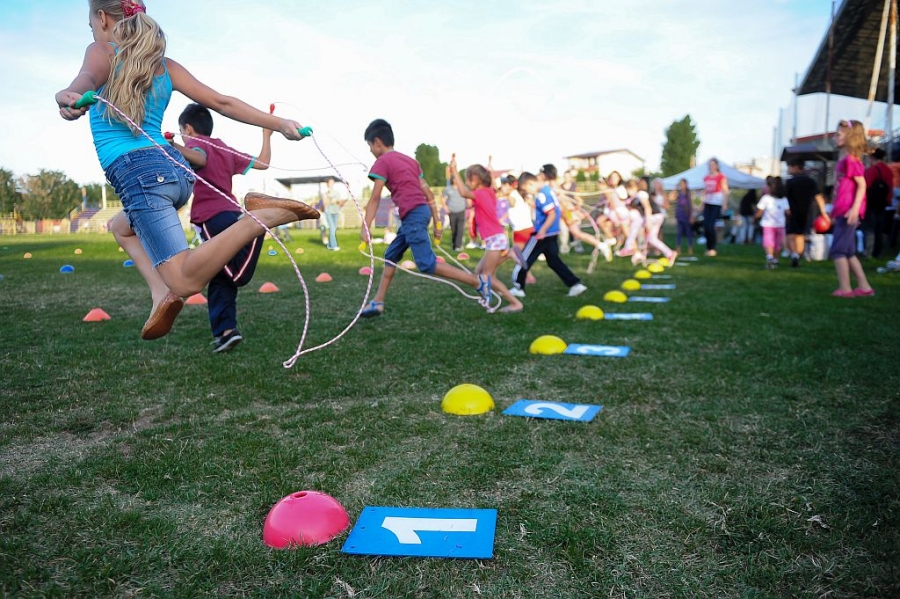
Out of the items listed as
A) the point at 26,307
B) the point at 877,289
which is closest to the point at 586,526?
the point at 26,307

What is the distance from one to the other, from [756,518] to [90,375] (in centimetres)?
427

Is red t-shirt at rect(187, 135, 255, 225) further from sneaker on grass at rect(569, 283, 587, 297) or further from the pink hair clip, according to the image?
sneaker on grass at rect(569, 283, 587, 297)

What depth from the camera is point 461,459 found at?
125 inches

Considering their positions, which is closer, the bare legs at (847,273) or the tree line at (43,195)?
the bare legs at (847,273)

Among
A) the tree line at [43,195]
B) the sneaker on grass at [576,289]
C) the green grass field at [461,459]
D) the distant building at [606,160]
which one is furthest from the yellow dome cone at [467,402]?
the distant building at [606,160]

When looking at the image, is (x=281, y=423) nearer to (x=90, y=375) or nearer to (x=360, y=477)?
(x=360, y=477)

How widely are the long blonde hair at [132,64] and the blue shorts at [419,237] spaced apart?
3.50 m

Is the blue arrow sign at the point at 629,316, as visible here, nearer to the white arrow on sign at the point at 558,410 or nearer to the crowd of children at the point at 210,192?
the crowd of children at the point at 210,192

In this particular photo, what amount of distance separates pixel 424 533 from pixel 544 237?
22.6 ft

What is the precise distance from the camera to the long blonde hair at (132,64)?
11.5 ft

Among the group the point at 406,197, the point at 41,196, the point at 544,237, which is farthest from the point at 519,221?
the point at 41,196

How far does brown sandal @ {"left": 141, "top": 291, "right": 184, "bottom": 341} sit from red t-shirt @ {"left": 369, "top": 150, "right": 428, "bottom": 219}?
3400mm

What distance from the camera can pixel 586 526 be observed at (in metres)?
2.51

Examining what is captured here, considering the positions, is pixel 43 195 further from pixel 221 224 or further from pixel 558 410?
pixel 558 410
